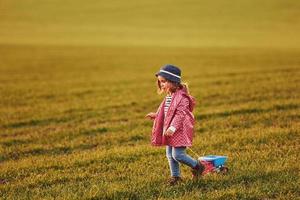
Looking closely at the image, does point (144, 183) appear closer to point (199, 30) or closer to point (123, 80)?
point (123, 80)

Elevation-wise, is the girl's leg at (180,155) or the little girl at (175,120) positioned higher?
the little girl at (175,120)

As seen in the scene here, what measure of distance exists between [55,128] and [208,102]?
191 inches

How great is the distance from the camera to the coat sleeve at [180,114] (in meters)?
6.54

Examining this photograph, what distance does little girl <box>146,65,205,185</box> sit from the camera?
21.5 ft

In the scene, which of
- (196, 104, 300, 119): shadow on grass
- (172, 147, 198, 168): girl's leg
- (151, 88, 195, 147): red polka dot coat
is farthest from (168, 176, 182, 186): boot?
(196, 104, 300, 119): shadow on grass

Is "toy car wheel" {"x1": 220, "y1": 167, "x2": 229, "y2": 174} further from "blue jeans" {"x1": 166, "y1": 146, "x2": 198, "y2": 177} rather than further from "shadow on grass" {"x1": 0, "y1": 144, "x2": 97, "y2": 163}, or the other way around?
"shadow on grass" {"x1": 0, "y1": 144, "x2": 97, "y2": 163}

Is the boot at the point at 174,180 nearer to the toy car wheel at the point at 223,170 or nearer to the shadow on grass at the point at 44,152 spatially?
the toy car wheel at the point at 223,170

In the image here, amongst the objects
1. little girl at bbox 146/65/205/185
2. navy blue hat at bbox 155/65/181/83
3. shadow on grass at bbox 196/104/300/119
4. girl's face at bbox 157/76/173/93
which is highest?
navy blue hat at bbox 155/65/181/83

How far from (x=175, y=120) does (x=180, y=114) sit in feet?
0.32

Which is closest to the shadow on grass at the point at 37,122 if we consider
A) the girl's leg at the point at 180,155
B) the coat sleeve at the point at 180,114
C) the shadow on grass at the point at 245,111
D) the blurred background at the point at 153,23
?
the shadow on grass at the point at 245,111

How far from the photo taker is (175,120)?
6547mm

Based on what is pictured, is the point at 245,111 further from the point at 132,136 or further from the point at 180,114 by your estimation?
the point at 180,114

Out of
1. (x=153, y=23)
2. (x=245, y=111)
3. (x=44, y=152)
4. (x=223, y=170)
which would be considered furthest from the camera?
(x=153, y=23)

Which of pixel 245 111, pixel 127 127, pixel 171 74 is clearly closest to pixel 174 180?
pixel 171 74
